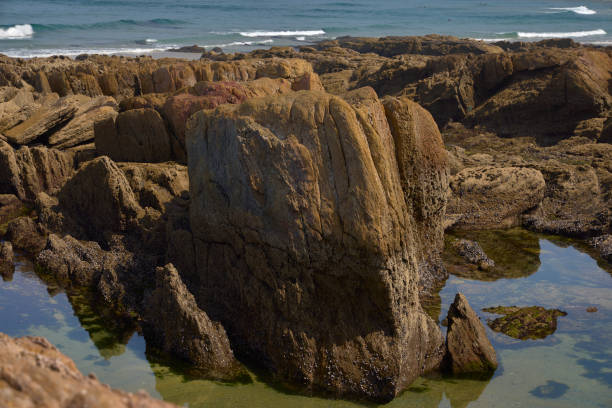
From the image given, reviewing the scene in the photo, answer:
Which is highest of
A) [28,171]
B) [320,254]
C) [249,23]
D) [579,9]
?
[579,9]

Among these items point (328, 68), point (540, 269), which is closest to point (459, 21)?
point (328, 68)

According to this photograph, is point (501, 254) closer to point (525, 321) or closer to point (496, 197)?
point (496, 197)

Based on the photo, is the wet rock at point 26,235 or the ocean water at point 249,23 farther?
the ocean water at point 249,23

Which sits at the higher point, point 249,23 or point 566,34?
point 249,23

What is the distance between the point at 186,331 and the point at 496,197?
7452mm

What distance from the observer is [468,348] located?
6.57 meters

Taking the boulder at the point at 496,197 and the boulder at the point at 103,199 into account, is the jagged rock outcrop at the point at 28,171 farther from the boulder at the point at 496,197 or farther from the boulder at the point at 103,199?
the boulder at the point at 496,197

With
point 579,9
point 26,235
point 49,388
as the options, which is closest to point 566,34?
point 579,9

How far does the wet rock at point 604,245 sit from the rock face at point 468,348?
4.45 m

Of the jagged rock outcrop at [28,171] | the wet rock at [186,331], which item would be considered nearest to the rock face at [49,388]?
the wet rock at [186,331]

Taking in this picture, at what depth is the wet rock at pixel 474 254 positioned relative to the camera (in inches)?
378

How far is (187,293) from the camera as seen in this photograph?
6.82m

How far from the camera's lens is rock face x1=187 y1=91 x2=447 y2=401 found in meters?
6.14

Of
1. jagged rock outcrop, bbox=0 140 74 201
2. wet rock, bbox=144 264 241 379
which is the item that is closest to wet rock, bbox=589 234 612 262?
wet rock, bbox=144 264 241 379
